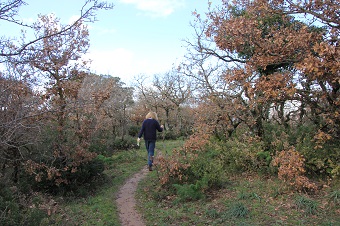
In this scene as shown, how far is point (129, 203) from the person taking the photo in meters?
6.69

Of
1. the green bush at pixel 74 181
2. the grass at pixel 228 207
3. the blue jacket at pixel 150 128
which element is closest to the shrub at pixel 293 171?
the grass at pixel 228 207

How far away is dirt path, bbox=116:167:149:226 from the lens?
566 cm

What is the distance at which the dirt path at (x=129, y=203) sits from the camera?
566cm

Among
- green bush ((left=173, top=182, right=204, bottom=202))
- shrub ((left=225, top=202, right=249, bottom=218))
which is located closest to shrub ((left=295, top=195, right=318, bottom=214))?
shrub ((left=225, top=202, right=249, bottom=218))

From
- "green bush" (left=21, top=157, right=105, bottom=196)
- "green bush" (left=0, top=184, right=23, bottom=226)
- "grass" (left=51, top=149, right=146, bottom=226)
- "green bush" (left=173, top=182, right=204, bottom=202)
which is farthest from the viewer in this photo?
"green bush" (left=21, top=157, right=105, bottom=196)

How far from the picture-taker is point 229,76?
617 cm

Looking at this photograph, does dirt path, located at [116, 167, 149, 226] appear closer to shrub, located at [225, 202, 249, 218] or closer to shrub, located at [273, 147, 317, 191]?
shrub, located at [225, 202, 249, 218]

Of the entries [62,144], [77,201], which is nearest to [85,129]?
[62,144]

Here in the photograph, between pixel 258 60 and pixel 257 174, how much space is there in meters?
3.14

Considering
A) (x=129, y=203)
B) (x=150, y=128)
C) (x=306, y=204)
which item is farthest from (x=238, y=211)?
(x=150, y=128)

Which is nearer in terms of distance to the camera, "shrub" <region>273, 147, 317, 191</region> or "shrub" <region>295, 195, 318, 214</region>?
"shrub" <region>295, 195, 318, 214</region>

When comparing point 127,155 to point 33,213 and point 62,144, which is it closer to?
point 62,144

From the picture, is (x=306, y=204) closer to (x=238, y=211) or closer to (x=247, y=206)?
(x=247, y=206)

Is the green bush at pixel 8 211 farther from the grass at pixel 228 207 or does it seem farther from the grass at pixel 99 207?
the grass at pixel 228 207
